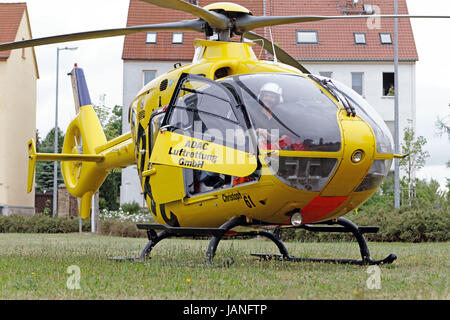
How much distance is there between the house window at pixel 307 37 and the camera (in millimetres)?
32750

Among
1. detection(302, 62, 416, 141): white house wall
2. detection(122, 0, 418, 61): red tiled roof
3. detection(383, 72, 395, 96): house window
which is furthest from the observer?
detection(383, 72, 395, 96): house window

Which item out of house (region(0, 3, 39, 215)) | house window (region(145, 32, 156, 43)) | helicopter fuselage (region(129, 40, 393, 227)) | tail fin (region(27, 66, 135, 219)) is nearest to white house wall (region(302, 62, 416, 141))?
house window (region(145, 32, 156, 43))

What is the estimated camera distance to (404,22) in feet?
109

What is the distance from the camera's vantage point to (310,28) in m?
33.2

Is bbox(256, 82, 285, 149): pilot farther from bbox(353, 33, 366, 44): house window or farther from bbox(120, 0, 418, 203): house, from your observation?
bbox(353, 33, 366, 44): house window

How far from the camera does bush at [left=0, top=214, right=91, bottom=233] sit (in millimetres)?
23859

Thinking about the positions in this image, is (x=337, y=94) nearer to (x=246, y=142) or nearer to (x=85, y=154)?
(x=246, y=142)

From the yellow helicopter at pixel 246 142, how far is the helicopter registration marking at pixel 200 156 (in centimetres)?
1

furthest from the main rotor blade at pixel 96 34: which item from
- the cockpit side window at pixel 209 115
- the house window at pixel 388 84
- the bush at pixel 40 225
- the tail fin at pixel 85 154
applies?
the house window at pixel 388 84

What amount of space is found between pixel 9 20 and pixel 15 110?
482 centimetres

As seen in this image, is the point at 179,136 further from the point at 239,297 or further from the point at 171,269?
the point at 239,297

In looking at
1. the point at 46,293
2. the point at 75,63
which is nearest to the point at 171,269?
the point at 46,293

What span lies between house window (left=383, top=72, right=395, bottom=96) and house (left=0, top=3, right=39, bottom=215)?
19501mm

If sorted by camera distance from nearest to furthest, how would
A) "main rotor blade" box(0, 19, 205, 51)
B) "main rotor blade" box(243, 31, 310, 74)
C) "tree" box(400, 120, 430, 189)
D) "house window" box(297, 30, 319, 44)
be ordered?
"main rotor blade" box(0, 19, 205, 51) → "main rotor blade" box(243, 31, 310, 74) → "tree" box(400, 120, 430, 189) → "house window" box(297, 30, 319, 44)
